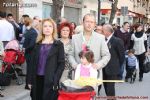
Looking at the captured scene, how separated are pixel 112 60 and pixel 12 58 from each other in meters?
3.81

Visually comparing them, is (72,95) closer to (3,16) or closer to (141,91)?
(141,91)

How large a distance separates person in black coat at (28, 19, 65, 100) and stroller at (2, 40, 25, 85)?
19.2ft

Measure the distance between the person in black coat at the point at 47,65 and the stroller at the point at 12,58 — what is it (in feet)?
19.2

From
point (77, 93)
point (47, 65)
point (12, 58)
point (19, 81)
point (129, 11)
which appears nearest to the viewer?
point (77, 93)

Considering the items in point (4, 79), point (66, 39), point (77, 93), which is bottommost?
point (4, 79)

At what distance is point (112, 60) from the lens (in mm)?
9906

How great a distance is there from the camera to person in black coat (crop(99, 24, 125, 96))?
9.49 meters

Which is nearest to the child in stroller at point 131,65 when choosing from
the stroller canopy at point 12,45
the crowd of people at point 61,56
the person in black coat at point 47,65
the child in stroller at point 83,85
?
the stroller canopy at point 12,45

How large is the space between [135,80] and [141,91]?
106 inches

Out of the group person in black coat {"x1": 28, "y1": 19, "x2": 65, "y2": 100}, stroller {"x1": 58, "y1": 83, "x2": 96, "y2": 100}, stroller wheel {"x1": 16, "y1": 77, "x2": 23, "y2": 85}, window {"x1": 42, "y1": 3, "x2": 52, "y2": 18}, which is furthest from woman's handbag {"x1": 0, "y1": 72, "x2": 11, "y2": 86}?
window {"x1": 42, "y1": 3, "x2": 52, "y2": 18}

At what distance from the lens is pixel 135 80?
1586 centimetres

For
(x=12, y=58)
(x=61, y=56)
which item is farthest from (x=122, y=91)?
(x=61, y=56)

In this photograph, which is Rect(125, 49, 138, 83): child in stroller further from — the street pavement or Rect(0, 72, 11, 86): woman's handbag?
Rect(0, 72, 11, 86): woman's handbag

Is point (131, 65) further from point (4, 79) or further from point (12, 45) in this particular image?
point (4, 79)
